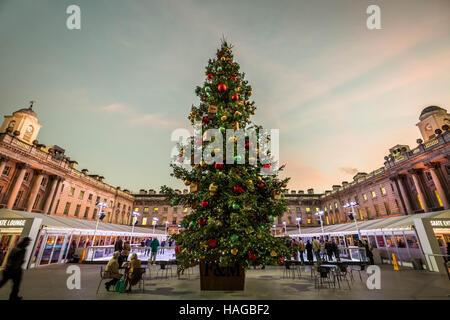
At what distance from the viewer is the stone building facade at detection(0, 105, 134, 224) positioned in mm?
22062

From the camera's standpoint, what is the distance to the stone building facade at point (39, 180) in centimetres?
2206

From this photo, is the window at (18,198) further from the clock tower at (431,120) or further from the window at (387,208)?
the clock tower at (431,120)

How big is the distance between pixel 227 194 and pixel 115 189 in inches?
1757

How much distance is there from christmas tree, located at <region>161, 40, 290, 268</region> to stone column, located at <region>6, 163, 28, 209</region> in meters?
27.0

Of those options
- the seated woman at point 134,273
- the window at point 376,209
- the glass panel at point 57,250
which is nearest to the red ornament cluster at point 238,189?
the seated woman at point 134,273

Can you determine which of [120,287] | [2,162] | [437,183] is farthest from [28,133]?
[437,183]

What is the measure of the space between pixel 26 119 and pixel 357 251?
1993 inches

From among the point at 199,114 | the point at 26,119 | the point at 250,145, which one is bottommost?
the point at 250,145

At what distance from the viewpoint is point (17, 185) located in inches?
881

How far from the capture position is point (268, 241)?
5.75 m

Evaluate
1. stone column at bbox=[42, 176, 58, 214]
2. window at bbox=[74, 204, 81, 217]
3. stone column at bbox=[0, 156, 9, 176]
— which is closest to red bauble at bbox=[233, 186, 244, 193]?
stone column at bbox=[0, 156, 9, 176]

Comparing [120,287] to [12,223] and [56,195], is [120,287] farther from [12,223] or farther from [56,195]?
[56,195]
